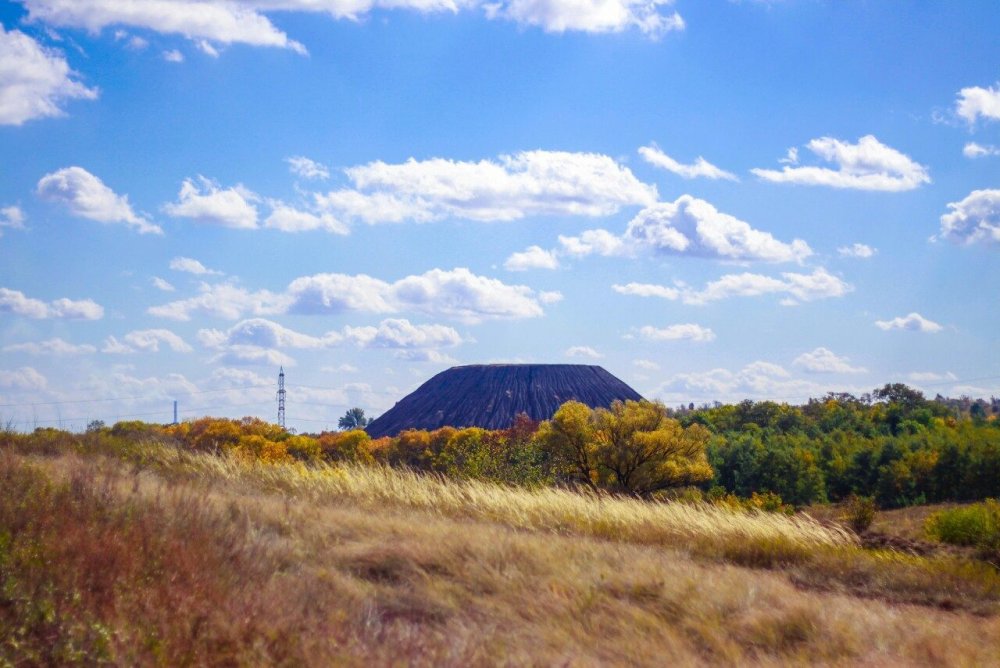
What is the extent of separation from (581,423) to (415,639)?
103 ft

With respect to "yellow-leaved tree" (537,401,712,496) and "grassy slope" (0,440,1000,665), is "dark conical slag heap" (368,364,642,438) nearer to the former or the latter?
"yellow-leaved tree" (537,401,712,496)

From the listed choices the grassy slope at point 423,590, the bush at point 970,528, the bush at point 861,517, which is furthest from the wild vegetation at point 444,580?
the bush at point 861,517

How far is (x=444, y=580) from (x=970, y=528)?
11009mm

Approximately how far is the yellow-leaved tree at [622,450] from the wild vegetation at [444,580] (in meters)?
21.6

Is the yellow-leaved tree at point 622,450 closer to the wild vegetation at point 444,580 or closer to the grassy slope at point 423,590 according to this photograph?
the wild vegetation at point 444,580

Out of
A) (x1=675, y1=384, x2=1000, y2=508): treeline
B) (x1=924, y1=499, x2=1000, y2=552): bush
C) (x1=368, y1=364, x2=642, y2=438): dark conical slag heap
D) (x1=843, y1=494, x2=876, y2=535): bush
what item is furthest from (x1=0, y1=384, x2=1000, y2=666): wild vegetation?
(x1=368, y1=364, x2=642, y2=438): dark conical slag heap

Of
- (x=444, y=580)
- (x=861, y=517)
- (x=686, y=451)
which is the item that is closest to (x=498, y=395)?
(x=686, y=451)

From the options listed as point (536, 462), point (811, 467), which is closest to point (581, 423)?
point (536, 462)

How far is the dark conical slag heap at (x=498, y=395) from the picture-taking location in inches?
5084

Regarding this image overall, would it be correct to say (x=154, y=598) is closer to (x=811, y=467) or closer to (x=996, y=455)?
(x=996, y=455)

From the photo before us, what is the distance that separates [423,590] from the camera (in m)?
8.89

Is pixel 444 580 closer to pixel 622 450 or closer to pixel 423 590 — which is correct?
pixel 423 590

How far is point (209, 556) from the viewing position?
791cm

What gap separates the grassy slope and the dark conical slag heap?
373 ft
